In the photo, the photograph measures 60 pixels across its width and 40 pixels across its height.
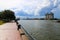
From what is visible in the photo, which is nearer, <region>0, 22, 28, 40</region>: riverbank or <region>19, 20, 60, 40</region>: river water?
<region>0, 22, 28, 40</region>: riverbank

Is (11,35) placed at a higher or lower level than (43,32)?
higher

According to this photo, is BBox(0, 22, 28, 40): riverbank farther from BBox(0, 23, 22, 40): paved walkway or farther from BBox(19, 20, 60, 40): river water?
BBox(19, 20, 60, 40): river water

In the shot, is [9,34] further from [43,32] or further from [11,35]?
[43,32]

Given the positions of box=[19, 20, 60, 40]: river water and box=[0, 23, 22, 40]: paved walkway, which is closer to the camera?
box=[0, 23, 22, 40]: paved walkway

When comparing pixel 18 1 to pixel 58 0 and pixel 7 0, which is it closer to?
pixel 7 0

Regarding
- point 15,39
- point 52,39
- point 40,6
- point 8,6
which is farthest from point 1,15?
point 15,39

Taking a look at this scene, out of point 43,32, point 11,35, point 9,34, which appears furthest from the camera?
point 43,32

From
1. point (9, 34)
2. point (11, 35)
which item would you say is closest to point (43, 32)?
point (9, 34)

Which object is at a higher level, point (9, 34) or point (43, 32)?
point (9, 34)

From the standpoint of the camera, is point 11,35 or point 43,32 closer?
point 11,35

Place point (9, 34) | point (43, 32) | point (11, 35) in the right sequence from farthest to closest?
point (43, 32), point (9, 34), point (11, 35)

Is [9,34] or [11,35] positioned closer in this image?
[11,35]

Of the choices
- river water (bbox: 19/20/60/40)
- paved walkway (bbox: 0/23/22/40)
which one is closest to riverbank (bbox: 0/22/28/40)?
paved walkway (bbox: 0/23/22/40)

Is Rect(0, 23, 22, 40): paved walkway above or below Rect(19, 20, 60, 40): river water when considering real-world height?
above
